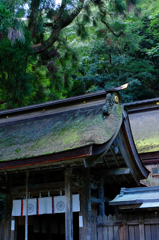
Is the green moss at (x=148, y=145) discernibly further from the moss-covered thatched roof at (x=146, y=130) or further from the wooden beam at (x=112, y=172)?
the wooden beam at (x=112, y=172)

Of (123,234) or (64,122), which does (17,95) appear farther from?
(123,234)

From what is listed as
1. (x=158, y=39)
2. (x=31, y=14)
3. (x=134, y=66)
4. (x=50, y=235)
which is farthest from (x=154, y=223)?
(x=158, y=39)

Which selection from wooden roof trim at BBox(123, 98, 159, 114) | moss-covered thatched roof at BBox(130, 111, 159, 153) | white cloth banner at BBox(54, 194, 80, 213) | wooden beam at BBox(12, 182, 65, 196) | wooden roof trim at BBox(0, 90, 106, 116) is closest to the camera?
white cloth banner at BBox(54, 194, 80, 213)

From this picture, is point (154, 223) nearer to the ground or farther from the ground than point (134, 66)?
nearer to the ground

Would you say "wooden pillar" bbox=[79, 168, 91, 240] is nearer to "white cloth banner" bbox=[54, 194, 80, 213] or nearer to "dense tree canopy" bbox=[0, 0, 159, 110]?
"white cloth banner" bbox=[54, 194, 80, 213]

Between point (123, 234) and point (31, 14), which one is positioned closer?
point (123, 234)

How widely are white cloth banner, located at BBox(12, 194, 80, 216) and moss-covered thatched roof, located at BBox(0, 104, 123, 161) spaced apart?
5.18ft

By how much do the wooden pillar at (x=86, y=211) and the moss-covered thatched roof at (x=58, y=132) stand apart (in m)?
1.25

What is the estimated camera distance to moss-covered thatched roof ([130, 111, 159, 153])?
35.3ft

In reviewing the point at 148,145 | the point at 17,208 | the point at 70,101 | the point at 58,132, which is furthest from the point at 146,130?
the point at 17,208

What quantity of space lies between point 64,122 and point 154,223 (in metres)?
3.20

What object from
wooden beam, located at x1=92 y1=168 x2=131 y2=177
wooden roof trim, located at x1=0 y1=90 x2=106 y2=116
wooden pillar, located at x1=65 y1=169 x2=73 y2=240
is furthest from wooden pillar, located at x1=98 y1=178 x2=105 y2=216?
wooden roof trim, located at x1=0 y1=90 x2=106 y2=116

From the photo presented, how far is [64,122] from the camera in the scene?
7.35 meters

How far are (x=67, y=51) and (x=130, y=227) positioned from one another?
11.6 metres
